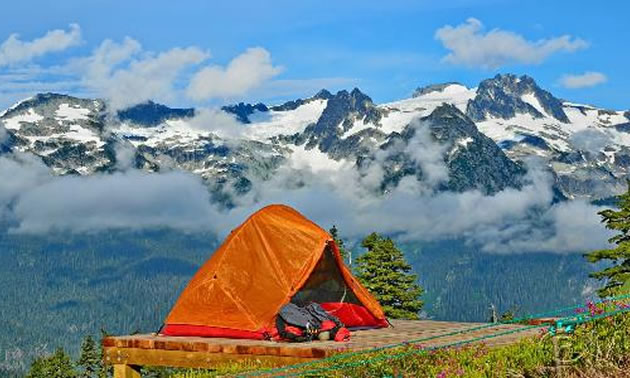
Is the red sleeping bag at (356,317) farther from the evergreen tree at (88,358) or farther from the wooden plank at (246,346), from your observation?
Answer: the evergreen tree at (88,358)

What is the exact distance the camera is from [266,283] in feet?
74.0

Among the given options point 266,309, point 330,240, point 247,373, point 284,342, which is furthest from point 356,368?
point 330,240

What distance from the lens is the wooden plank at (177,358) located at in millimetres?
18250

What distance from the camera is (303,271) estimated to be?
2264 centimetres

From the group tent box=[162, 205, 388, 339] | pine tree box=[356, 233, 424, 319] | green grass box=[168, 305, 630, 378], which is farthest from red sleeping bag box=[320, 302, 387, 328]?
pine tree box=[356, 233, 424, 319]

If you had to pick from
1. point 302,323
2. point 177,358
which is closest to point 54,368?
point 177,358

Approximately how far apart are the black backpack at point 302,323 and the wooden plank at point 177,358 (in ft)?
4.87

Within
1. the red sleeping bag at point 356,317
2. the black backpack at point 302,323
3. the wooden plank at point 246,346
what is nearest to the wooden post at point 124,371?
the wooden plank at point 246,346

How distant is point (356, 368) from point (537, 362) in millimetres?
2865

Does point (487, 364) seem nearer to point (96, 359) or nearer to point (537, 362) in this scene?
point (537, 362)

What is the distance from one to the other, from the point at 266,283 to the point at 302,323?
3.08 meters

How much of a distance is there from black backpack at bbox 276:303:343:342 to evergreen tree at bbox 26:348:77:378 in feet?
294

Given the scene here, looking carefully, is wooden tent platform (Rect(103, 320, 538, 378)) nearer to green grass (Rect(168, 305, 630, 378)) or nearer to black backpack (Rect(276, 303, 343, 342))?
black backpack (Rect(276, 303, 343, 342))

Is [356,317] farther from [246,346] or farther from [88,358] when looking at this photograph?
[88,358]
